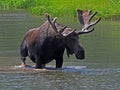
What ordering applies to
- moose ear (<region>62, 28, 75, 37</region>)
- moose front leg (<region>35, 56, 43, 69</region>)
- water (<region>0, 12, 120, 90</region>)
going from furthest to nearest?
moose front leg (<region>35, 56, 43, 69</region>) → moose ear (<region>62, 28, 75, 37</region>) → water (<region>0, 12, 120, 90</region>)

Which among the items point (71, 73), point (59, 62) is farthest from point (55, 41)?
point (71, 73)

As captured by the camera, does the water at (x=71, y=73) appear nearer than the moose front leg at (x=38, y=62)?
Yes

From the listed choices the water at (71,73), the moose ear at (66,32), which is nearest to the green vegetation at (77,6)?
the water at (71,73)

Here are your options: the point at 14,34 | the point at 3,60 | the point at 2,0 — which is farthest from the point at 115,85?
the point at 2,0

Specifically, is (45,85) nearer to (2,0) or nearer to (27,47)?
(27,47)

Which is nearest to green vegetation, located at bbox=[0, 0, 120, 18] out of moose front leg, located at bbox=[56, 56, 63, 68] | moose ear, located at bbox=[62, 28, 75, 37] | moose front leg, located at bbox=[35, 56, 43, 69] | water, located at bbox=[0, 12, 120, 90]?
water, located at bbox=[0, 12, 120, 90]

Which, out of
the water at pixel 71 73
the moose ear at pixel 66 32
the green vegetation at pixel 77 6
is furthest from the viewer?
the green vegetation at pixel 77 6

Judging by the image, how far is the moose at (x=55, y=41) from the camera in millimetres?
16891

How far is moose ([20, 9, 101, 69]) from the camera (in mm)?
16891

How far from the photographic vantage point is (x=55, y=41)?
56.1 ft

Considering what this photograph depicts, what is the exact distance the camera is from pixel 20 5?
70.4 meters

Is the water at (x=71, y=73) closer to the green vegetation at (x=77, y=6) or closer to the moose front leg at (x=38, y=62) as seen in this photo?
the moose front leg at (x=38, y=62)

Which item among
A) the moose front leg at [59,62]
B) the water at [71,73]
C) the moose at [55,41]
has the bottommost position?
the water at [71,73]

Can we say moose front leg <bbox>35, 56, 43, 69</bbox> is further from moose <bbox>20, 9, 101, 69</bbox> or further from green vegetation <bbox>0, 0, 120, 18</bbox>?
green vegetation <bbox>0, 0, 120, 18</bbox>
